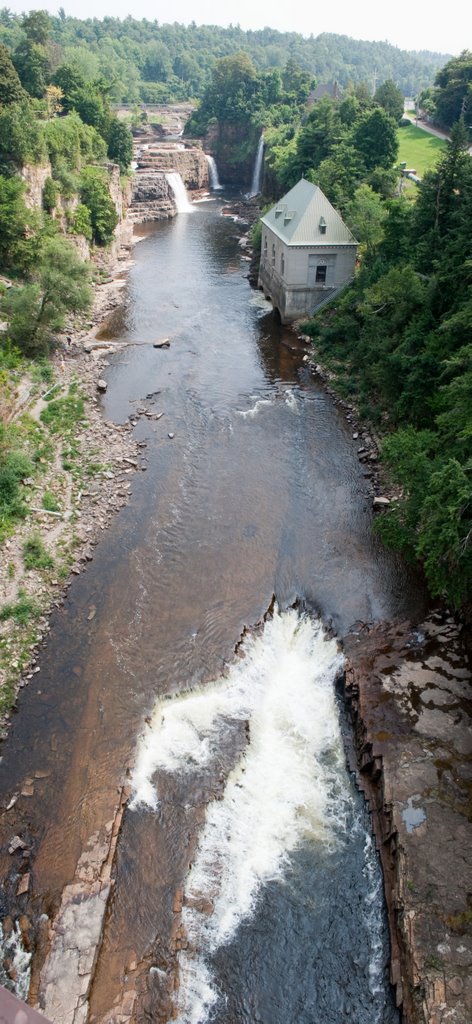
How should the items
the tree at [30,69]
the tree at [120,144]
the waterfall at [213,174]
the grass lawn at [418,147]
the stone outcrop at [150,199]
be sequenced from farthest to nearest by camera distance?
1. the waterfall at [213,174]
2. the stone outcrop at [150,199]
3. the tree at [120,144]
4. the grass lawn at [418,147]
5. the tree at [30,69]

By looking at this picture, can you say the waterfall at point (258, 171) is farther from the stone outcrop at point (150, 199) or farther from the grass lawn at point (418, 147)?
the grass lawn at point (418, 147)

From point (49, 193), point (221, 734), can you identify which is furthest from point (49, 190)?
point (221, 734)

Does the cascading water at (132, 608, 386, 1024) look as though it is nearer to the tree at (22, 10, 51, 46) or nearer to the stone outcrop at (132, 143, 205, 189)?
the stone outcrop at (132, 143, 205, 189)

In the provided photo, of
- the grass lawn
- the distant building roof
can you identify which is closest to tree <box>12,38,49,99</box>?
the grass lawn

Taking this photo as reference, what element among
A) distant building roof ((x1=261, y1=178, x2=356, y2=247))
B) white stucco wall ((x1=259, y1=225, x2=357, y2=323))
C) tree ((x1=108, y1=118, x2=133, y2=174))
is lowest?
white stucco wall ((x1=259, y1=225, x2=357, y2=323))

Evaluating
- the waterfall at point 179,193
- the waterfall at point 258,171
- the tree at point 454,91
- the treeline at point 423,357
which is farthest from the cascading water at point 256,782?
the waterfall at point 258,171

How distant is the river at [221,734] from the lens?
1397 cm

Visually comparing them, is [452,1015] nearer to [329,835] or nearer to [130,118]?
[329,835]

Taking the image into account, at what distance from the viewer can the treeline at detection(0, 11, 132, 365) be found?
37719 millimetres

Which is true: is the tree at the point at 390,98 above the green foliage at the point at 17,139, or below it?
above

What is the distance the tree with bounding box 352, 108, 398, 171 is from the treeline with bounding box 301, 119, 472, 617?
16946 mm

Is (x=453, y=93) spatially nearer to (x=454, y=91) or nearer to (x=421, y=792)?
(x=454, y=91)

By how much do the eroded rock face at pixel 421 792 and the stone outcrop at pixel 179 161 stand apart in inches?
3301

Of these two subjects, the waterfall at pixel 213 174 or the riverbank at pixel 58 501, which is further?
the waterfall at pixel 213 174
